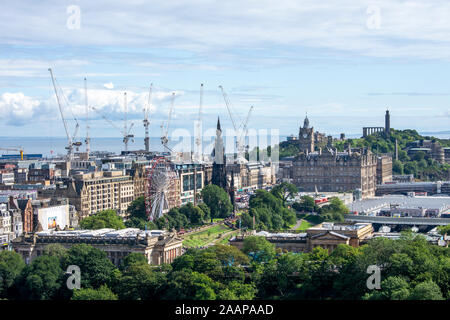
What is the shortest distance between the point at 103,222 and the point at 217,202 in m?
24.8

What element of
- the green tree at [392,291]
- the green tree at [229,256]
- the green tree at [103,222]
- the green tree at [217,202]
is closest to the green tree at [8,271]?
the green tree at [229,256]

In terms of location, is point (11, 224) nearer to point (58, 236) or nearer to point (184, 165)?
point (58, 236)

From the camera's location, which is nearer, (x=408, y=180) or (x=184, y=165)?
(x=184, y=165)

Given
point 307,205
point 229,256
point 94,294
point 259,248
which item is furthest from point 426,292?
point 307,205

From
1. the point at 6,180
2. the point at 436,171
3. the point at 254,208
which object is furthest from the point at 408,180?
the point at 6,180

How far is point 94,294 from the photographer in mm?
62719

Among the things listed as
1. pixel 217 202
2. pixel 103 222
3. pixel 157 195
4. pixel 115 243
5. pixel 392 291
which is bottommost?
pixel 392 291

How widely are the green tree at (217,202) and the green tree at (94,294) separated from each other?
161 feet

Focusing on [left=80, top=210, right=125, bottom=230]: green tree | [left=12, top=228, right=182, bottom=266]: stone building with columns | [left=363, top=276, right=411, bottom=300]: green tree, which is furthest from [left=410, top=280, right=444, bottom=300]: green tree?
[left=80, top=210, right=125, bottom=230]: green tree

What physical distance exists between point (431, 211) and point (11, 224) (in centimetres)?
5342

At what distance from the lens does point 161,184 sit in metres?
105

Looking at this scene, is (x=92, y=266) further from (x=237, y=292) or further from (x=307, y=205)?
(x=307, y=205)

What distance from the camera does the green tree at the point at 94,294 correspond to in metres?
62.4

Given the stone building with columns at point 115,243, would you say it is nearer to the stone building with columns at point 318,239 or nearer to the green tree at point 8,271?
the stone building with columns at point 318,239
